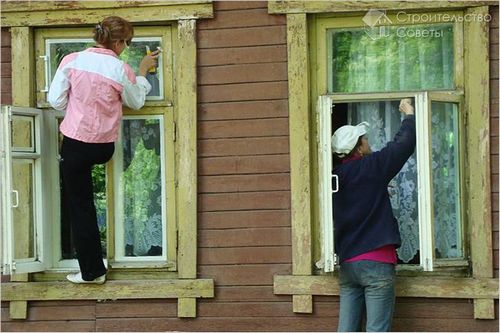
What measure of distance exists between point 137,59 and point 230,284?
1.52m

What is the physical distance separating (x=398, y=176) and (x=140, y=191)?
1.61 m

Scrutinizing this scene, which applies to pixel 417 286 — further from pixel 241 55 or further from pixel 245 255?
pixel 241 55

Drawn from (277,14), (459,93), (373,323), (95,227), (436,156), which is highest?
(277,14)

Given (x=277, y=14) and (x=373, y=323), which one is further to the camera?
(x=277, y=14)

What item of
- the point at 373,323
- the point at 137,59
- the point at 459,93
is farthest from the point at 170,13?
the point at 373,323

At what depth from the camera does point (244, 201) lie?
6.02 m

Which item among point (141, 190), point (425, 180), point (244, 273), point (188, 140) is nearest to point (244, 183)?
point (188, 140)

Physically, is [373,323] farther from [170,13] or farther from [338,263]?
[170,13]

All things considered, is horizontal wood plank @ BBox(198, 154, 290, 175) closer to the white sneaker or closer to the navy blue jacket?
the navy blue jacket

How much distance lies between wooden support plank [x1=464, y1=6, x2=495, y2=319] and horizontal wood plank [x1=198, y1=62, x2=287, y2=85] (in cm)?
113

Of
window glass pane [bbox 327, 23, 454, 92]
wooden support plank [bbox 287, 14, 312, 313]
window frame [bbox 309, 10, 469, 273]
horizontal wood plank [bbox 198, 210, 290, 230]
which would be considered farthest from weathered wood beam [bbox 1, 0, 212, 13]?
horizontal wood plank [bbox 198, 210, 290, 230]

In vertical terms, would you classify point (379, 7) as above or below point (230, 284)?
above

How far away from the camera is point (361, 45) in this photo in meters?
6.02

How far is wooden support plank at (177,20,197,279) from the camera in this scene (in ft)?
19.7
